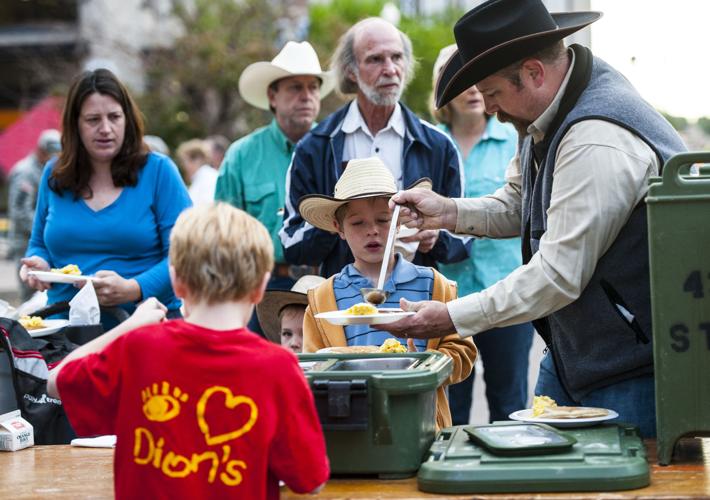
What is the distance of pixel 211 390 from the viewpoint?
2.55 m

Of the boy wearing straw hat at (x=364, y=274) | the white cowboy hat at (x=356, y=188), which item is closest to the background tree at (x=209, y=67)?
the white cowboy hat at (x=356, y=188)

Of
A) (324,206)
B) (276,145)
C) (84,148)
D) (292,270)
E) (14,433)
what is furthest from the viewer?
(276,145)

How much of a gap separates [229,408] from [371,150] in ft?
9.43

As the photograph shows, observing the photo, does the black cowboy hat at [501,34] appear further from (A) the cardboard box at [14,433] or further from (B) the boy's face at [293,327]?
(A) the cardboard box at [14,433]

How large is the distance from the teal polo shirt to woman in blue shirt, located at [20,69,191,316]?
856 mm

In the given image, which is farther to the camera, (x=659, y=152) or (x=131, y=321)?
(x=659, y=152)

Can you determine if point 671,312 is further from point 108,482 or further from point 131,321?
point 108,482

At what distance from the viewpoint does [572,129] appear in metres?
3.20

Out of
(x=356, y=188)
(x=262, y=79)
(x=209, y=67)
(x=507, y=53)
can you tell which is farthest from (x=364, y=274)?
(x=209, y=67)

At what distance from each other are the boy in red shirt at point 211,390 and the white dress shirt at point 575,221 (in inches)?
32.0

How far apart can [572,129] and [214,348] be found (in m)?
1.32

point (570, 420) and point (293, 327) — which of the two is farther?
point (293, 327)

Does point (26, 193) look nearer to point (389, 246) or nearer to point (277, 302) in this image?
point (277, 302)

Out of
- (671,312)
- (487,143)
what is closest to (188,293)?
(671,312)
